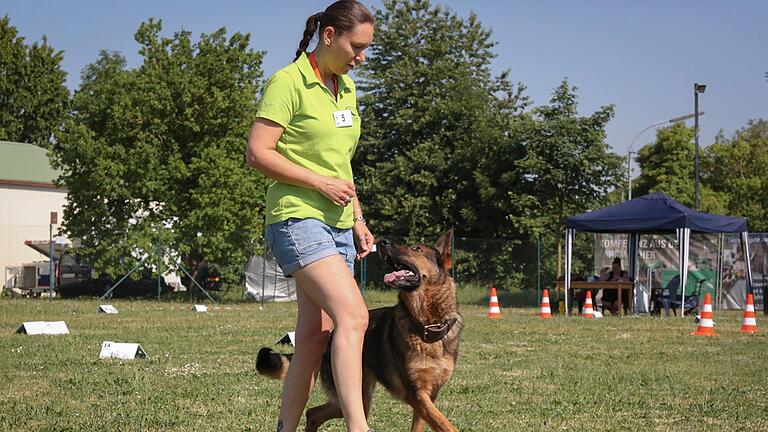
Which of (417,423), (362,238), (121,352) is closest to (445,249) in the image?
(417,423)

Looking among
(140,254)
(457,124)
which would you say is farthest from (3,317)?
(457,124)

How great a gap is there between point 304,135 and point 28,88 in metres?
49.0

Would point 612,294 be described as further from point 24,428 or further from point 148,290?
point 24,428

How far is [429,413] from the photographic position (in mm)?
4992

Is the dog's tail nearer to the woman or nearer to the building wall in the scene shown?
the woman

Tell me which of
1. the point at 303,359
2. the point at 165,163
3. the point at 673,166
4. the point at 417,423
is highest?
the point at 673,166

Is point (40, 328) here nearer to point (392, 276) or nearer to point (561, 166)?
point (392, 276)

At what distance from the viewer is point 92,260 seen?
26922mm

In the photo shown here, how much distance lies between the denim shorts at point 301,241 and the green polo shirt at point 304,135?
0.10ft

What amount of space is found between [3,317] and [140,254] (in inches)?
363

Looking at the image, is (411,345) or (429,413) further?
(411,345)

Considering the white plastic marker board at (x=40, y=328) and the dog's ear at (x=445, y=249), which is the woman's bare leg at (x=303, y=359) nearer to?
the dog's ear at (x=445, y=249)

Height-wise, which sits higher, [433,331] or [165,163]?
[165,163]

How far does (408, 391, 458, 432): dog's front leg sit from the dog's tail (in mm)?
748
